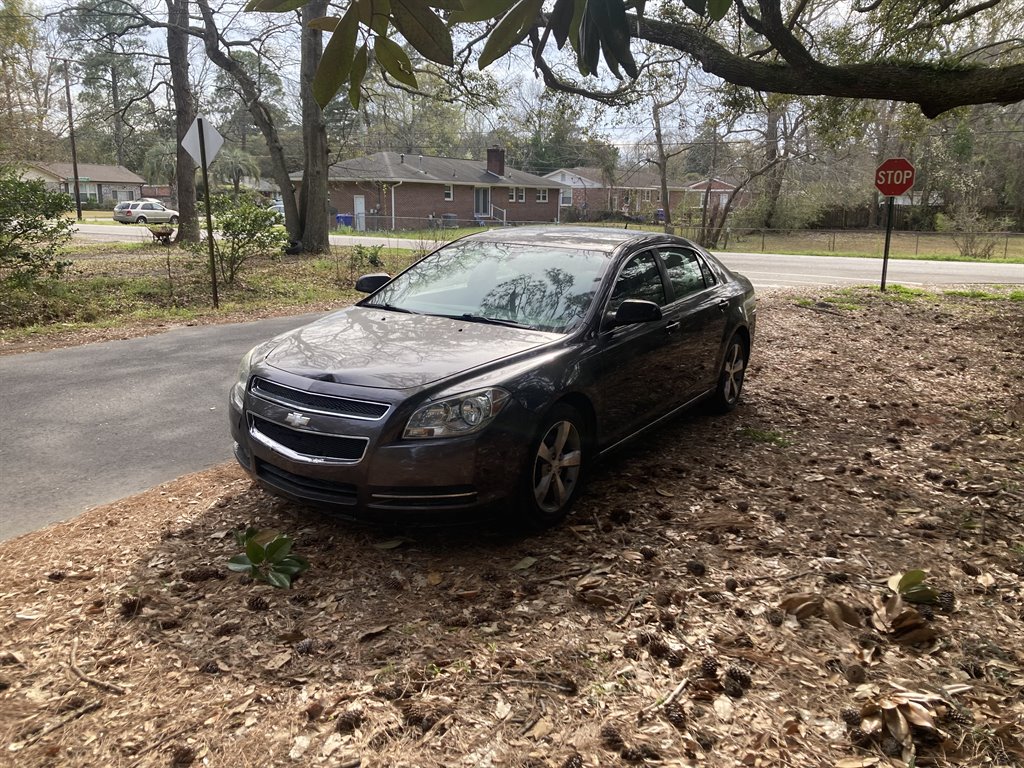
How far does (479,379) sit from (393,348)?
598mm

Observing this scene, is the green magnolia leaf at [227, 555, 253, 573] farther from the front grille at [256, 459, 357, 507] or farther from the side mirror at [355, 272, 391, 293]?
the side mirror at [355, 272, 391, 293]

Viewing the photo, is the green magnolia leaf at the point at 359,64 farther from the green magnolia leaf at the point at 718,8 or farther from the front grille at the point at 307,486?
the front grille at the point at 307,486

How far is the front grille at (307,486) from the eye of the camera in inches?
142

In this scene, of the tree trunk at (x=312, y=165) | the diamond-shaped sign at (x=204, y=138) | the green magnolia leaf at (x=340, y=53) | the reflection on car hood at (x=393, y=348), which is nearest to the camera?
the green magnolia leaf at (x=340, y=53)

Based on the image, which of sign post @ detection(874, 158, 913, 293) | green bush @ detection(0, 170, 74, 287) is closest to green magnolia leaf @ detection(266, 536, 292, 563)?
green bush @ detection(0, 170, 74, 287)

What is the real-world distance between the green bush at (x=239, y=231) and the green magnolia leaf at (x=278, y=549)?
11.3 m

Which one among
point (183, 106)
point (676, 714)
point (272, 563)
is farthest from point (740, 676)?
point (183, 106)

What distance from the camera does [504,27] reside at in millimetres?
2307

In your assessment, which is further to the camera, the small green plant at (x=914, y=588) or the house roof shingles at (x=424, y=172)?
the house roof shingles at (x=424, y=172)

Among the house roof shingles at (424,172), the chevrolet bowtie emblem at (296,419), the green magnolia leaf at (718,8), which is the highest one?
the house roof shingles at (424,172)

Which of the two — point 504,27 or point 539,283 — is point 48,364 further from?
point 504,27

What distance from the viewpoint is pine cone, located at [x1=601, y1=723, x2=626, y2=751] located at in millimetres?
2504

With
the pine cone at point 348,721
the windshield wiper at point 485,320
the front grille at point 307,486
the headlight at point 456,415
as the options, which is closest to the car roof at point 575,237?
the windshield wiper at point 485,320

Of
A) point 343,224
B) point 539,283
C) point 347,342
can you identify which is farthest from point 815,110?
point 343,224
